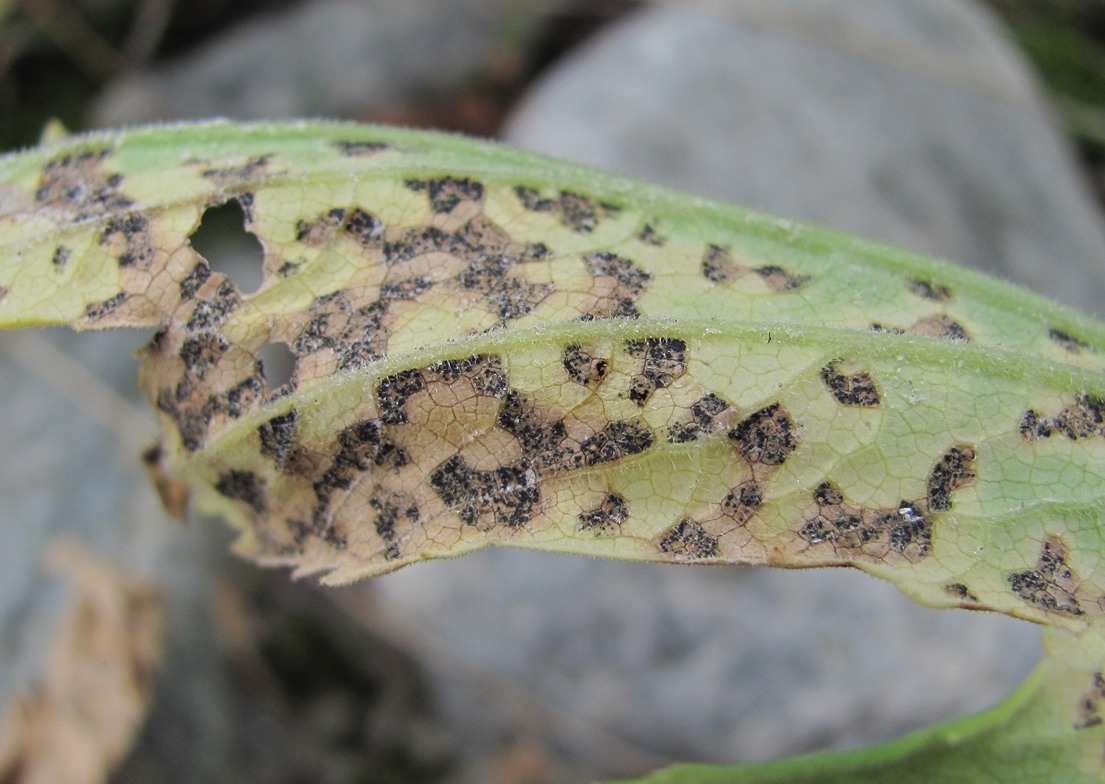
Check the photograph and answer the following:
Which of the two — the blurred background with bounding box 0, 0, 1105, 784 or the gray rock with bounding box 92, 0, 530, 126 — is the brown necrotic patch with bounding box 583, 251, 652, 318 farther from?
the gray rock with bounding box 92, 0, 530, 126

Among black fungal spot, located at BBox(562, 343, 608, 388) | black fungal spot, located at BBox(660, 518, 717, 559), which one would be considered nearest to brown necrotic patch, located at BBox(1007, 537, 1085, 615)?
black fungal spot, located at BBox(660, 518, 717, 559)

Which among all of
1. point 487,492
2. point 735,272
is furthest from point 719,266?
point 487,492

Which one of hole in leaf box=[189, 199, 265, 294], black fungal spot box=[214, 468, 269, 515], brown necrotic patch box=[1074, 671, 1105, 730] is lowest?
brown necrotic patch box=[1074, 671, 1105, 730]

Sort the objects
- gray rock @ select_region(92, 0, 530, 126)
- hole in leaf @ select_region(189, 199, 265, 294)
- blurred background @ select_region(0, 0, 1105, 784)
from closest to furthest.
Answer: blurred background @ select_region(0, 0, 1105, 784) → hole in leaf @ select_region(189, 199, 265, 294) → gray rock @ select_region(92, 0, 530, 126)

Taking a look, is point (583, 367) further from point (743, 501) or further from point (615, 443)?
point (743, 501)

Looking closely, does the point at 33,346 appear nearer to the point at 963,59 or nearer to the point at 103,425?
the point at 103,425

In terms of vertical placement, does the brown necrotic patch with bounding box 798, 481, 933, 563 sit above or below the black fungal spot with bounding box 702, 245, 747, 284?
below

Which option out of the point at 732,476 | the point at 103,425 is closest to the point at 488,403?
the point at 732,476
